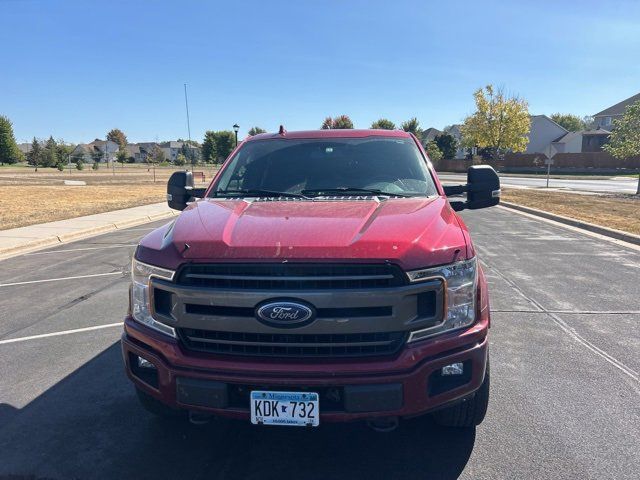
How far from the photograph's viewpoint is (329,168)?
13.1 ft

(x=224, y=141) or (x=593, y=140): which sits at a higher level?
(x=224, y=141)

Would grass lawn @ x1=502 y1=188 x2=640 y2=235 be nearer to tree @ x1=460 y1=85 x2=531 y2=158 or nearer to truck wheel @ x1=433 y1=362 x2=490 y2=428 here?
truck wheel @ x1=433 y1=362 x2=490 y2=428

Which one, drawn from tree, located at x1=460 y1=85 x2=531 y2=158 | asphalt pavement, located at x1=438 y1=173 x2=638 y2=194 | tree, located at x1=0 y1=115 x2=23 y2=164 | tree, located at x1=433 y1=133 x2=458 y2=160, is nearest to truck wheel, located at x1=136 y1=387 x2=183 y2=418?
asphalt pavement, located at x1=438 y1=173 x2=638 y2=194

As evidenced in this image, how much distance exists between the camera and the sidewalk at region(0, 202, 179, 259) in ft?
33.4

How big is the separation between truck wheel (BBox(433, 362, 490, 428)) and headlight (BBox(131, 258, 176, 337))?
167 centimetres

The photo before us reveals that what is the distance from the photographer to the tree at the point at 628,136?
22422 mm

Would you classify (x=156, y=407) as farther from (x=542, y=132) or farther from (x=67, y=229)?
(x=542, y=132)

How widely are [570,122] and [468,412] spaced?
13296 cm

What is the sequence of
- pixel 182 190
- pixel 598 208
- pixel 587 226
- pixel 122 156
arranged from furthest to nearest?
1. pixel 122 156
2. pixel 598 208
3. pixel 587 226
4. pixel 182 190

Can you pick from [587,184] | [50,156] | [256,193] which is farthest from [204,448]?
[50,156]

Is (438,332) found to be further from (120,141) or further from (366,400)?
(120,141)

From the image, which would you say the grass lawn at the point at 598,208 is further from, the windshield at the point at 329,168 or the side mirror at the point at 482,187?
the windshield at the point at 329,168

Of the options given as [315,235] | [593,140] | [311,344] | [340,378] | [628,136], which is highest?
[593,140]

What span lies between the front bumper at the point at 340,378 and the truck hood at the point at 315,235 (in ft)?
1.48
